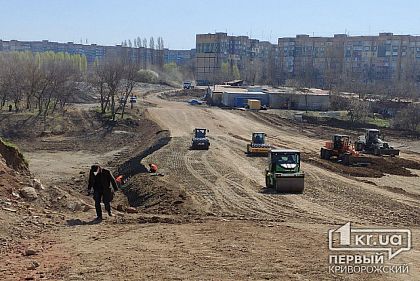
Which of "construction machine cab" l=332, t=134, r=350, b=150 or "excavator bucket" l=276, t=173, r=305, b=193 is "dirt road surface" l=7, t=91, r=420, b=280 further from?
"construction machine cab" l=332, t=134, r=350, b=150

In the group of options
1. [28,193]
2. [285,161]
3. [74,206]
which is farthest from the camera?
[285,161]

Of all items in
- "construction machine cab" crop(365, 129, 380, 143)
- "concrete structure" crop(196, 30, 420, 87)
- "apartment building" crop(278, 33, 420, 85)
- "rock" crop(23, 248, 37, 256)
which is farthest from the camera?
"concrete structure" crop(196, 30, 420, 87)

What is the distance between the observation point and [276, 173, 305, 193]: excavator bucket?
2222 centimetres

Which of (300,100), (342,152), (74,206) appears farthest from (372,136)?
(300,100)

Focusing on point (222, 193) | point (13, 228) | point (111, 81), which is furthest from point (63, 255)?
point (111, 81)

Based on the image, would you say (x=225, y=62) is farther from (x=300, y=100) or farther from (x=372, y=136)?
(x=372, y=136)

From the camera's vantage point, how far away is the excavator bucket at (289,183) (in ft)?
72.9

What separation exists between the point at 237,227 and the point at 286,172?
9198mm

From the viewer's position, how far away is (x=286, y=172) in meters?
22.7

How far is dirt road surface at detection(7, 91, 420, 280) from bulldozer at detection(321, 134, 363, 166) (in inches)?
67.3

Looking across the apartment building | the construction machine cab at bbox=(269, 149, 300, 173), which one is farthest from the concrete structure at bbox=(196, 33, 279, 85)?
the construction machine cab at bbox=(269, 149, 300, 173)

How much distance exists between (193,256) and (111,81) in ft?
163

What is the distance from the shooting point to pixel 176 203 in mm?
19141

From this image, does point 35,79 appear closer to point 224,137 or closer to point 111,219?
point 224,137
